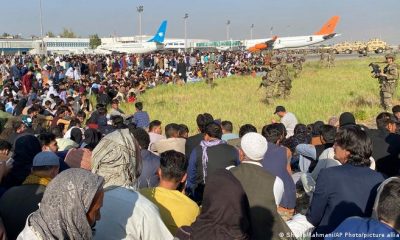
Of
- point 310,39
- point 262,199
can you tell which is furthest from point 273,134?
point 310,39

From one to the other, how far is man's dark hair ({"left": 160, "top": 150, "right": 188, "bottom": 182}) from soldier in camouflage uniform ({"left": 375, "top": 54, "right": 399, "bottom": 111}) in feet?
36.6

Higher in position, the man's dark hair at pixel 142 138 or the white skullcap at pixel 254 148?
the white skullcap at pixel 254 148

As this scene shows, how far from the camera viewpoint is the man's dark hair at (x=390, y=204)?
2.48 m

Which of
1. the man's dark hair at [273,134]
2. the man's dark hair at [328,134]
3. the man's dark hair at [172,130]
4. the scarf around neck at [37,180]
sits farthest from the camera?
the man's dark hair at [172,130]

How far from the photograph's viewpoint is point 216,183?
255cm

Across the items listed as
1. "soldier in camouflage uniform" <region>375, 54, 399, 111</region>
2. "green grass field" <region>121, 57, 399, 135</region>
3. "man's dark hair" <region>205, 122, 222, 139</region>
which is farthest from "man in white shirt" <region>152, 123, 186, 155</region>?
"soldier in camouflage uniform" <region>375, 54, 399, 111</region>

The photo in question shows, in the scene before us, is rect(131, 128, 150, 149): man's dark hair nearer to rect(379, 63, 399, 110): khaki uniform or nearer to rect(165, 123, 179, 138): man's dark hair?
rect(165, 123, 179, 138): man's dark hair

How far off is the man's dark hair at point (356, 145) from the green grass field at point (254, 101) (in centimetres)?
822

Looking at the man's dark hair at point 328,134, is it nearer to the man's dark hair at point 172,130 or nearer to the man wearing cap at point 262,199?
the man's dark hair at point 172,130

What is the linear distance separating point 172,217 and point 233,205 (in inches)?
27.6

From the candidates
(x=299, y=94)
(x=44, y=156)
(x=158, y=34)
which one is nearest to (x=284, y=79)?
(x=299, y=94)

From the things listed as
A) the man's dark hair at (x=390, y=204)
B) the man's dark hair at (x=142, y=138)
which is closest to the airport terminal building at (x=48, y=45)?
the man's dark hair at (x=142, y=138)

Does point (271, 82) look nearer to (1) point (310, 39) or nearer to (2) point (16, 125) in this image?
(2) point (16, 125)

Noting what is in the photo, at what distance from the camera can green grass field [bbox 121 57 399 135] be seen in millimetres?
13289
